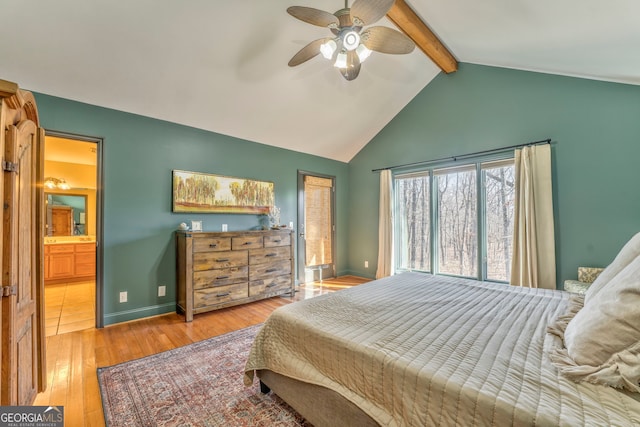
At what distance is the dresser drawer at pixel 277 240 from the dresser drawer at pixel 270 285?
0.49m

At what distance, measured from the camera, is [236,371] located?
2.06 metres

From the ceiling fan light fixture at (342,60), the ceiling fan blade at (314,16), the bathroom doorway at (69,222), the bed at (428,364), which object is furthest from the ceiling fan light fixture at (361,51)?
the bathroom doorway at (69,222)

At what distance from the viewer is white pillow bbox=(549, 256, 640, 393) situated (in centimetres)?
88

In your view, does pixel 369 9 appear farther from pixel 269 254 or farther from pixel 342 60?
pixel 269 254

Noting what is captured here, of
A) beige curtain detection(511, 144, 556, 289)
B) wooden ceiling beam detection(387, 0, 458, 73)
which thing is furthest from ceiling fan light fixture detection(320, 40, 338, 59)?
beige curtain detection(511, 144, 556, 289)

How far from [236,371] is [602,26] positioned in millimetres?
3854

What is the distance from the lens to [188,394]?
1.79 meters

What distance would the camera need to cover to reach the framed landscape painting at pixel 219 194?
3408mm

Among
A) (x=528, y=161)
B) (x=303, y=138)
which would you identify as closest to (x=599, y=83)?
(x=528, y=161)

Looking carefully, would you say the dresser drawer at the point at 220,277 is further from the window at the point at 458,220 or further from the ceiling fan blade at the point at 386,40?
the ceiling fan blade at the point at 386,40

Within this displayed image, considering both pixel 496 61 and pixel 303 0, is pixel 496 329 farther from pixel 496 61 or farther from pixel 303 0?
pixel 496 61

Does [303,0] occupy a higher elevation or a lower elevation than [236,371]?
higher

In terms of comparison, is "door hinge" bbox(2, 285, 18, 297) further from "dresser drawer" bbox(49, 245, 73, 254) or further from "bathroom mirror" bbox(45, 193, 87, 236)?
"bathroom mirror" bbox(45, 193, 87, 236)

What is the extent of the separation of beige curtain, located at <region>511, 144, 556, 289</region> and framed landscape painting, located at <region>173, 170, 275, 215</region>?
3.51 metres
